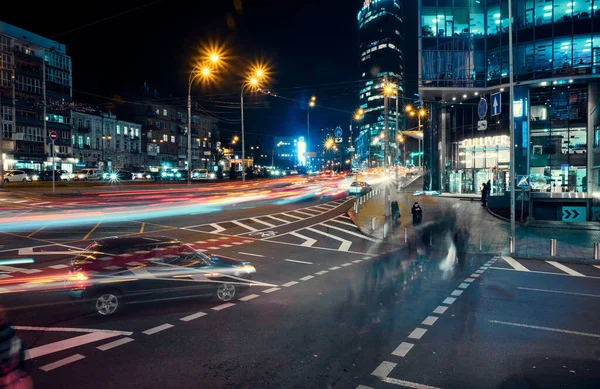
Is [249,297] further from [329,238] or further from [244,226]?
[244,226]

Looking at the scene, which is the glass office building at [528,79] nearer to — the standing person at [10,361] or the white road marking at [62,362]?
the white road marking at [62,362]

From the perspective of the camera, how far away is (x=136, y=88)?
3280 inches

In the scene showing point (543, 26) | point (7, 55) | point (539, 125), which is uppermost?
point (7, 55)

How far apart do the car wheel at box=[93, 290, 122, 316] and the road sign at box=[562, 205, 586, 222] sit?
33300mm

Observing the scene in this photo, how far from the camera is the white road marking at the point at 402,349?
6.69 m

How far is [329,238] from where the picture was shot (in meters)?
20.7

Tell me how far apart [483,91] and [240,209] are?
83.0 feet

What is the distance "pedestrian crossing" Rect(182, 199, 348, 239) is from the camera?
851 inches

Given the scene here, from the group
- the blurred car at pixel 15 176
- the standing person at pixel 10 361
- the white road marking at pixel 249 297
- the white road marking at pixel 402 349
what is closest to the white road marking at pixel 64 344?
the standing person at pixel 10 361

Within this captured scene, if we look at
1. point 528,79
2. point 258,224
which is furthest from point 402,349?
point 528,79

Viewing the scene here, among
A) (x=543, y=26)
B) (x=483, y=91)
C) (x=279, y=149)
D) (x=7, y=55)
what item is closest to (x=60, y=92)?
(x=7, y=55)

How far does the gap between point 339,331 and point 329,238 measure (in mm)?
13052

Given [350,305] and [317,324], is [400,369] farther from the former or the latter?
[350,305]

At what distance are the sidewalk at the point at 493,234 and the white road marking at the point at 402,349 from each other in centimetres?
1136
